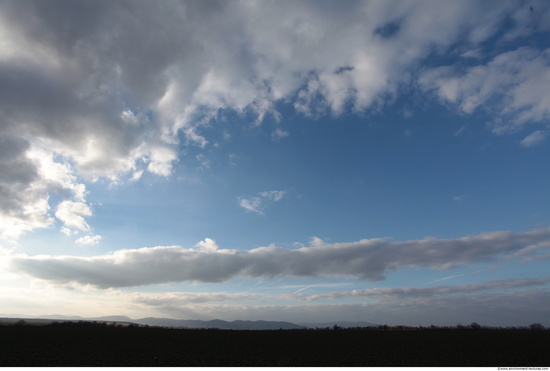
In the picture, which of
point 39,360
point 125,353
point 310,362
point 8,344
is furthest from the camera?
point 8,344

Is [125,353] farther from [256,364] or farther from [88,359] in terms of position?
[256,364]

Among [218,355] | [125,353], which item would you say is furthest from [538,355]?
[125,353]

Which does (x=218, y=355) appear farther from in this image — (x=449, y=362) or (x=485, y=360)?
(x=485, y=360)

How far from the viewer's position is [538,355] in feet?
186

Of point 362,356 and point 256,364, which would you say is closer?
point 256,364

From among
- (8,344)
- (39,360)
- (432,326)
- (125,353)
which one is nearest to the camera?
(39,360)

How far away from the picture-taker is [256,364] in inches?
1817

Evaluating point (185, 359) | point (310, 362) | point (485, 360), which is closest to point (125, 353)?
point (185, 359)

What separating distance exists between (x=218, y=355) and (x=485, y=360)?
4345cm

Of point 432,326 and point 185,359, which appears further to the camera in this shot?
point 432,326

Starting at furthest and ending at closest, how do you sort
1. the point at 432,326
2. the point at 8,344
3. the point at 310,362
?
the point at 432,326
the point at 8,344
the point at 310,362

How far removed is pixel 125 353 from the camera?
5372 cm

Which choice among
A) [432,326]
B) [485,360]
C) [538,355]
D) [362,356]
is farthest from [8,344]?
[432,326]

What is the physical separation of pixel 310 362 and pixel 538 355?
1670 inches
